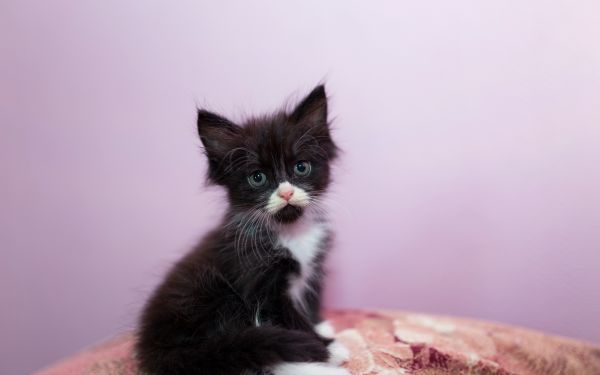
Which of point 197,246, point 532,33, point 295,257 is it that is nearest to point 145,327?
point 197,246

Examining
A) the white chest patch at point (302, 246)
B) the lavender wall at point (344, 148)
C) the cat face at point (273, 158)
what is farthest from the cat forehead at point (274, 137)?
the lavender wall at point (344, 148)

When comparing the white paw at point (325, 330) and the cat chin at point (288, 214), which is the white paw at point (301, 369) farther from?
the cat chin at point (288, 214)

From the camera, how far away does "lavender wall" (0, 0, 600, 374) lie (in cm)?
170

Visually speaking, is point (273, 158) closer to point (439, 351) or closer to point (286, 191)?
point (286, 191)

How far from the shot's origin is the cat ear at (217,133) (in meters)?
1.46

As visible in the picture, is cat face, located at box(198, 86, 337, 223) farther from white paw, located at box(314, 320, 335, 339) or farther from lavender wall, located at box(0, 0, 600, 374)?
white paw, located at box(314, 320, 335, 339)

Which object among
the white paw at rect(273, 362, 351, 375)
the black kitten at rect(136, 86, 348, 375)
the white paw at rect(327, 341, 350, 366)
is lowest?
the white paw at rect(327, 341, 350, 366)

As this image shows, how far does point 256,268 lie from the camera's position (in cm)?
139

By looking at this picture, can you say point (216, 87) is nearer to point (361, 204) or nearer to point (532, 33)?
point (361, 204)

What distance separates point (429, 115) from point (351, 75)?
357 millimetres

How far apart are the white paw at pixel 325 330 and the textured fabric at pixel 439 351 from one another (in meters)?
0.04

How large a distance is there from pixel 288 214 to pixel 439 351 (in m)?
0.62

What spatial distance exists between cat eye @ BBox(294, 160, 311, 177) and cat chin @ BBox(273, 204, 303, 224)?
0.38 ft

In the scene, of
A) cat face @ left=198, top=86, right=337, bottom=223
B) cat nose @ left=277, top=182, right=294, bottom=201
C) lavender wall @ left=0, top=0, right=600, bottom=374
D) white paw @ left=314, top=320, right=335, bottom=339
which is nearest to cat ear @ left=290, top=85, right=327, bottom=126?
cat face @ left=198, top=86, right=337, bottom=223
